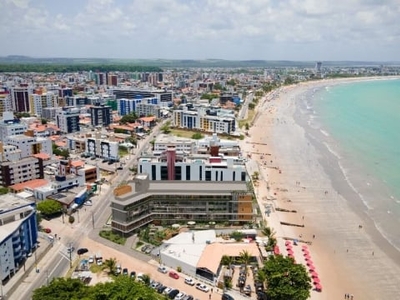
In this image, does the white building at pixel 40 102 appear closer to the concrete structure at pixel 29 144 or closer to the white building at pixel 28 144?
the concrete structure at pixel 29 144

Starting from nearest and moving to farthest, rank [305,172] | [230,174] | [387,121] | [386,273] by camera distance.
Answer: [386,273] < [230,174] < [305,172] < [387,121]

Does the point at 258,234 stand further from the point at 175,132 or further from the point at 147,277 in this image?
the point at 175,132

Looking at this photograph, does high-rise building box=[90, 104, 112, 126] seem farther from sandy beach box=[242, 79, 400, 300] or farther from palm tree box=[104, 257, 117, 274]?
palm tree box=[104, 257, 117, 274]

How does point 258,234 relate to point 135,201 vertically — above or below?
below

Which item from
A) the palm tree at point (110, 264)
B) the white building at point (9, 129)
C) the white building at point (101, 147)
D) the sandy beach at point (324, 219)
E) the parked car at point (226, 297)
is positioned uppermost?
the white building at point (9, 129)

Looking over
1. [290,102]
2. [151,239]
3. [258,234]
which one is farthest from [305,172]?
[290,102]

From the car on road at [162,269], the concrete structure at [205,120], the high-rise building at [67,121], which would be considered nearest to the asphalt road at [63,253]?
the car on road at [162,269]

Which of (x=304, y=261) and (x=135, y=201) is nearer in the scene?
(x=304, y=261)
